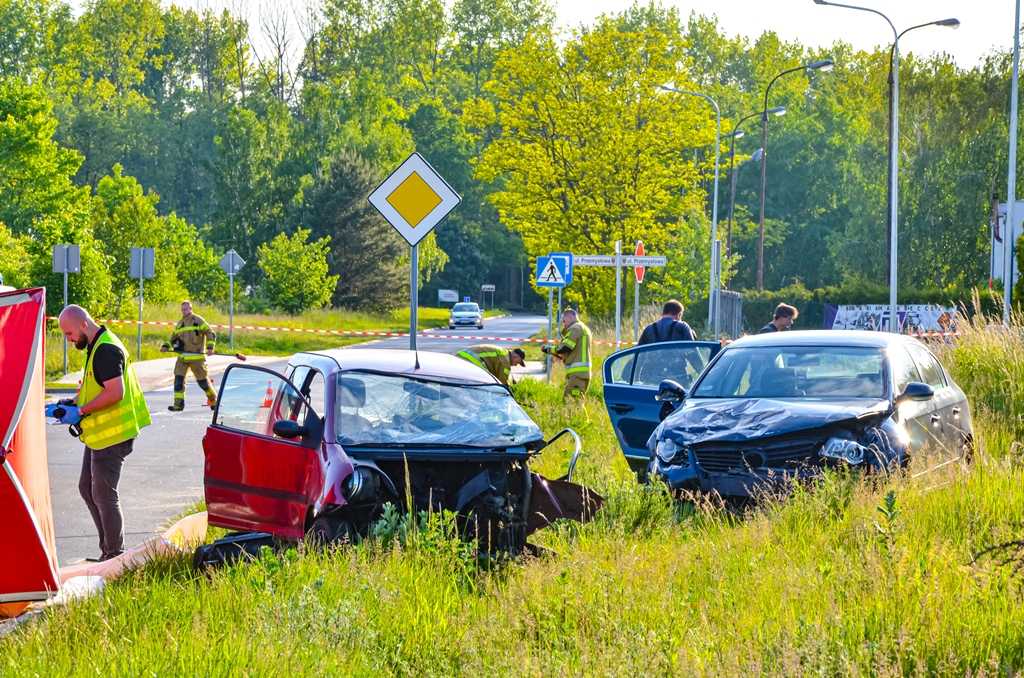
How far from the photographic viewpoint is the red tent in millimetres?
6297

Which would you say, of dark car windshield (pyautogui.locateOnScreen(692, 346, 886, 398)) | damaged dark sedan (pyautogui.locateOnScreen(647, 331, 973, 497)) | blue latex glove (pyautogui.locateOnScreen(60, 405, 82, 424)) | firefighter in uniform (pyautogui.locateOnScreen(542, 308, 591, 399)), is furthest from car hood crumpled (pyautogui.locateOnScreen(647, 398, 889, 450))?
firefighter in uniform (pyautogui.locateOnScreen(542, 308, 591, 399))

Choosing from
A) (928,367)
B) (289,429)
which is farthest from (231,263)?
(289,429)

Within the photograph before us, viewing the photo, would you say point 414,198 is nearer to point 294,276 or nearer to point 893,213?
point 893,213

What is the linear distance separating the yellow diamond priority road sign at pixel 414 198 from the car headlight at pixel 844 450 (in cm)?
343

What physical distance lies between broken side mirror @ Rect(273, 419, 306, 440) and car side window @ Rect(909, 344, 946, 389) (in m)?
5.11

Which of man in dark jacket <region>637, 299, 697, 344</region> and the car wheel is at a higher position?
man in dark jacket <region>637, 299, 697, 344</region>

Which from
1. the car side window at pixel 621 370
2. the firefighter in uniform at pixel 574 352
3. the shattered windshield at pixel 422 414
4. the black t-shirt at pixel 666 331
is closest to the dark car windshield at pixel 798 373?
the car side window at pixel 621 370

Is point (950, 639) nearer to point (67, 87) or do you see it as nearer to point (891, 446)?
point (891, 446)

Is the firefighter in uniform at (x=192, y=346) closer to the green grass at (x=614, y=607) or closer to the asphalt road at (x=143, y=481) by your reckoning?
the asphalt road at (x=143, y=481)

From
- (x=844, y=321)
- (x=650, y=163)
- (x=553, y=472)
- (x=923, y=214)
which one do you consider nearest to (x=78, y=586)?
(x=553, y=472)

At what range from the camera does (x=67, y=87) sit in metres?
89.7

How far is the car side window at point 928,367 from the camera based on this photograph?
34.7 ft

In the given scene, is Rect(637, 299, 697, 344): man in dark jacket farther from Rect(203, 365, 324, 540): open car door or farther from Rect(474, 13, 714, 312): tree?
Rect(474, 13, 714, 312): tree

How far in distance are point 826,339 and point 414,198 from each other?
3361 millimetres
